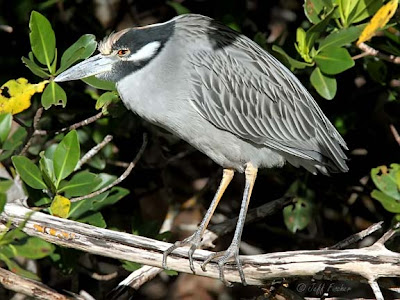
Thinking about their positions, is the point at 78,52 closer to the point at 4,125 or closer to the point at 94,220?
the point at 4,125

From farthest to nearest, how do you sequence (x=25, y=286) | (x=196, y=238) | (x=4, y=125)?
(x=196, y=238) < (x=25, y=286) < (x=4, y=125)

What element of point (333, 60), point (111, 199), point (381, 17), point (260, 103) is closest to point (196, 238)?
point (111, 199)

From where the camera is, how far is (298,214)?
353 centimetres

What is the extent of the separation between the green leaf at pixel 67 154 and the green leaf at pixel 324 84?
3.03 ft

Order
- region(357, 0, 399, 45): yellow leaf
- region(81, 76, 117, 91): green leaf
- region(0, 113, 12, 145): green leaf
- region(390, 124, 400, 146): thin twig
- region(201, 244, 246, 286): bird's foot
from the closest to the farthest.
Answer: region(0, 113, 12, 145): green leaf → region(357, 0, 399, 45): yellow leaf → region(201, 244, 246, 286): bird's foot → region(81, 76, 117, 91): green leaf → region(390, 124, 400, 146): thin twig

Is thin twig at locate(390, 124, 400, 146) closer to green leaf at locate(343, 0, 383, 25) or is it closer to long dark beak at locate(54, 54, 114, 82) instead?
green leaf at locate(343, 0, 383, 25)

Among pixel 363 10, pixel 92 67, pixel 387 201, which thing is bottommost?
pixel 387 201

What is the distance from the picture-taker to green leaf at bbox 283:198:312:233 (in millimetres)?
3520

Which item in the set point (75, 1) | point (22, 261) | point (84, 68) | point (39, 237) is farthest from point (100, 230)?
point (75, 1)

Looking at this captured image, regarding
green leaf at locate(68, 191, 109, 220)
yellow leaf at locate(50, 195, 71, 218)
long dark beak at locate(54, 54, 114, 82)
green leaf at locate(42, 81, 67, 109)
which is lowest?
green leaf at locate(68, 191, 109, 220)

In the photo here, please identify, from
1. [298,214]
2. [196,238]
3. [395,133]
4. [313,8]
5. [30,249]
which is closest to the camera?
[30,249]

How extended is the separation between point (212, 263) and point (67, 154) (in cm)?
66

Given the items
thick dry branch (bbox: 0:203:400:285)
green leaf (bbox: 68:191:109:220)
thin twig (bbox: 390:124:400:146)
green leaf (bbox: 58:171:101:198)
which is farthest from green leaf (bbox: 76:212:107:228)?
thin twig (bbox: 390:124:400:146)

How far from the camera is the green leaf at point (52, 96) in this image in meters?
2.78
